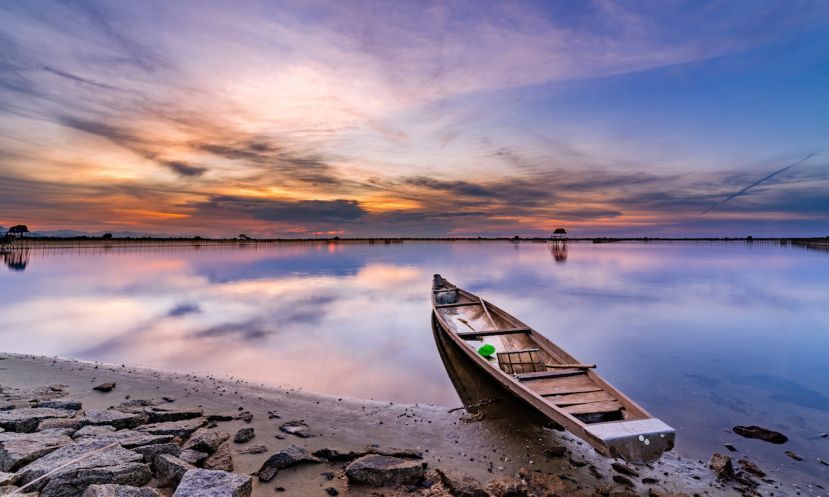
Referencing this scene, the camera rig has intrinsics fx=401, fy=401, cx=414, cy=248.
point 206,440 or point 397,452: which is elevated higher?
point 206,440

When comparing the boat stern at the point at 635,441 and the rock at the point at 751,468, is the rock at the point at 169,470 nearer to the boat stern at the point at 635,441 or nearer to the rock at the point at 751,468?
the boat stern at the point at 635,441

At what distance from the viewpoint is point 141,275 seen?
36.1 meters

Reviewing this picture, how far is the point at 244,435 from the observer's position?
254 inches

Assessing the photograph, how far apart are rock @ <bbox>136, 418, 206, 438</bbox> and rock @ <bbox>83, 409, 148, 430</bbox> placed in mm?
334

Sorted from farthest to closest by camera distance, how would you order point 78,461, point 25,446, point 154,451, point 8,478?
point 154,451 → point 25,446 → point 78,461 → point 8,478

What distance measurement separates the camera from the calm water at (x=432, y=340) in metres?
9.06

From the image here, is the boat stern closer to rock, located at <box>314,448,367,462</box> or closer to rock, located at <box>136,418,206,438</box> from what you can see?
rock, located at <box>314,448,367,462</box>

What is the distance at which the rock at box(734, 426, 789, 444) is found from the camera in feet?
23.4

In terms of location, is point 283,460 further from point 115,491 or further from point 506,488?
point 506,488

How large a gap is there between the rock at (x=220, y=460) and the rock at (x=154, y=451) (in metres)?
0.41

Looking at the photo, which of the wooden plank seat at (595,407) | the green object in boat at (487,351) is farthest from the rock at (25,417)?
the green object in boat at (487,351)

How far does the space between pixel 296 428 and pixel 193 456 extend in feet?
6.00

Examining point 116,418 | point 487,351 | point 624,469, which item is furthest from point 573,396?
point 116,418

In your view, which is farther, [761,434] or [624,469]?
[761,434]
